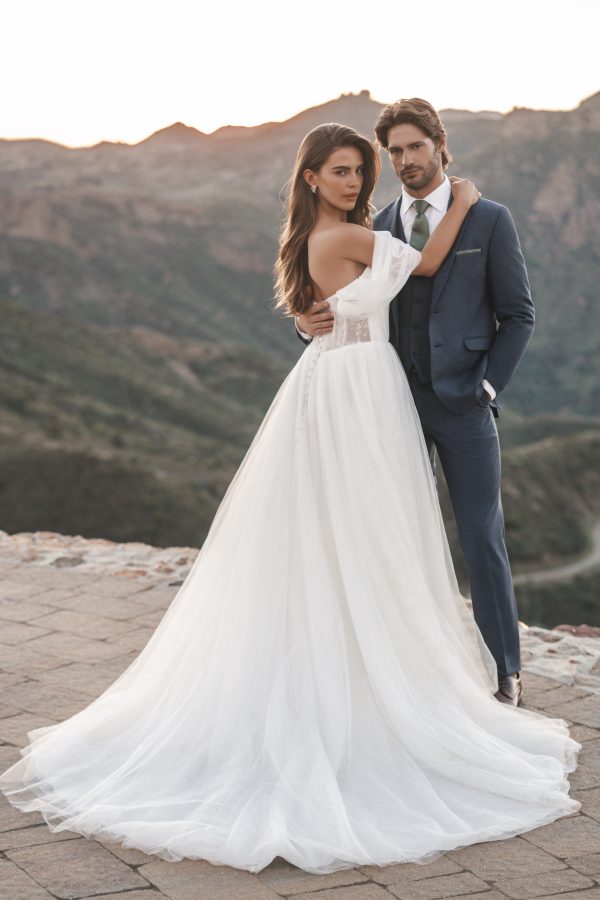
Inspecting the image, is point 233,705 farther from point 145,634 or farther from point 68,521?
point 68,521

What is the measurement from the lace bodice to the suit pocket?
0.31m

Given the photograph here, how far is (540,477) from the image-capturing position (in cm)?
3359

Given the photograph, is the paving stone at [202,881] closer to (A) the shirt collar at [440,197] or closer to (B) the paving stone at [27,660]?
(B) the paving stone at [27,660]

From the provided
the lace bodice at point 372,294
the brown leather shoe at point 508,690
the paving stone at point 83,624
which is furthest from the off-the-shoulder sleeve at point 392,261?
the paving stone at point 83,624

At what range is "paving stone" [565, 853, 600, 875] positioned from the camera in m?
2.42

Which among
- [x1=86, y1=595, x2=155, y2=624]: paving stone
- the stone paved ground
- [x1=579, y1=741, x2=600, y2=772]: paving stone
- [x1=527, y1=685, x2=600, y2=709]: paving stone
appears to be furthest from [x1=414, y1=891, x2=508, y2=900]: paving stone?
[x1=86, y1=595, x2=155, y2=624]: paving stone

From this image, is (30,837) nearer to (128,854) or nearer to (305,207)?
(128,854)

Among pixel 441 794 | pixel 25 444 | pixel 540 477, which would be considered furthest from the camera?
pixel 540 477

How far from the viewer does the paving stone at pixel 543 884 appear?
231 cm

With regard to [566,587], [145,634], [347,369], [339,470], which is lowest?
[566,587]

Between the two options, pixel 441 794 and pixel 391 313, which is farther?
pixel 391 313

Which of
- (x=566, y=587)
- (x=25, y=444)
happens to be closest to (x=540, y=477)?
(x=566, y=587)

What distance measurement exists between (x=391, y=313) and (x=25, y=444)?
63.3 feet

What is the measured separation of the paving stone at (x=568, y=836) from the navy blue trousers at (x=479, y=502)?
2.71 ft
